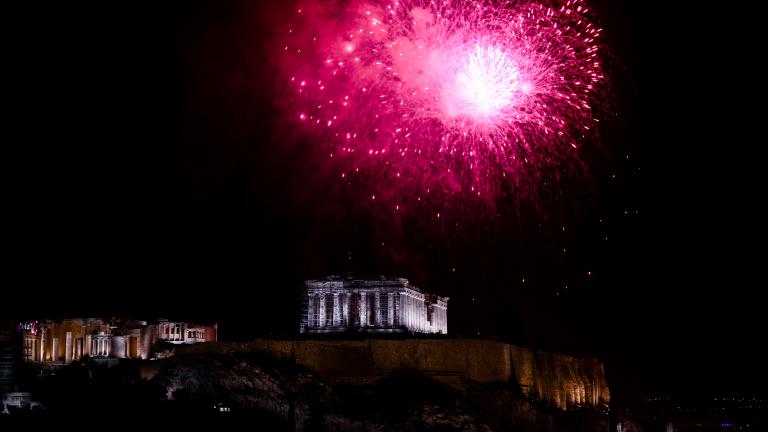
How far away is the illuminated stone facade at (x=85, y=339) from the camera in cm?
7650

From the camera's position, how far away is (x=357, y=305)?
85.4m

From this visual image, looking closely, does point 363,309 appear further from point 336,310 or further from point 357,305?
point 336,310

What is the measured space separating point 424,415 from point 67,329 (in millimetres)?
37941

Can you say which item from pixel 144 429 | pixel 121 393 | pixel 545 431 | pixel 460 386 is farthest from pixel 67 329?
pixel 545 431

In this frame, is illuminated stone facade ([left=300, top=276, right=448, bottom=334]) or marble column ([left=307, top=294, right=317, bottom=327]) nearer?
illuminated stone facade ([left=300, top=276, right=448, bottom=334])

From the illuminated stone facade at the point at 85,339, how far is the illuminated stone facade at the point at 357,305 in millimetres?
15840

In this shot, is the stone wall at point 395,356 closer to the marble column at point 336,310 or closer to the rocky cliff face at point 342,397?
the rocky cliff face at point 342,397

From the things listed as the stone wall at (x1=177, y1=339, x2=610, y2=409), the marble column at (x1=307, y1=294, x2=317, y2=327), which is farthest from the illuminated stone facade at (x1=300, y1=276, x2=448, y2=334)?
the stone wall at (x1=177, y1=339, x2=610, y2=409)

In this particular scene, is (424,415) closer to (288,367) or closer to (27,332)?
(288,367)

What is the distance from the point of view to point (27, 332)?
249ft

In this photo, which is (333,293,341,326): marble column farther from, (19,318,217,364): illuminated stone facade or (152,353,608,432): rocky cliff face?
(152,353,608,432): rocky cliff face

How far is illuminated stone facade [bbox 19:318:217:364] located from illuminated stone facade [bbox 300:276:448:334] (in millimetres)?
15840

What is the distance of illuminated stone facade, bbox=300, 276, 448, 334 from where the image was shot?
8481 cm

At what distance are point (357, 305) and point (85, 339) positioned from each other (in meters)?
25.5
